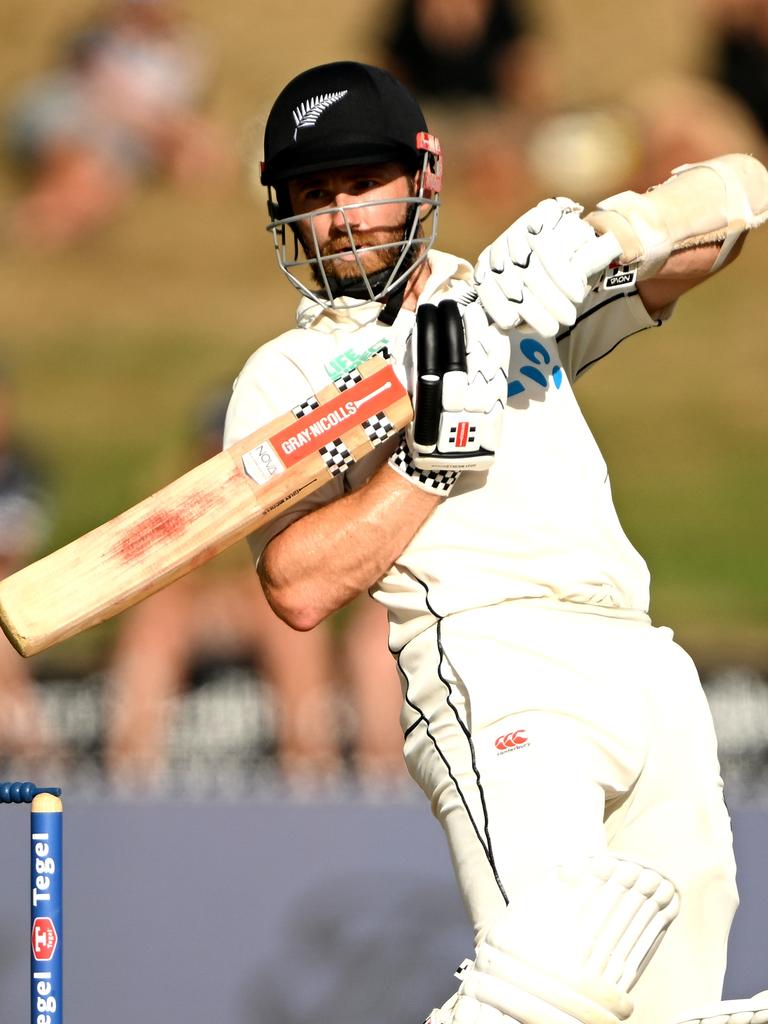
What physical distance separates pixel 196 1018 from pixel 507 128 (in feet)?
15.0

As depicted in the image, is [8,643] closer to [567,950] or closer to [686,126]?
[686,126]

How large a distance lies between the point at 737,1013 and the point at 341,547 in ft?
2.38

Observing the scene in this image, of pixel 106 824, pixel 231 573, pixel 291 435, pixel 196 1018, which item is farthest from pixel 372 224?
pixel 231 573

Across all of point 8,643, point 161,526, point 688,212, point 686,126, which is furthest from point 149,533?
point 686,126

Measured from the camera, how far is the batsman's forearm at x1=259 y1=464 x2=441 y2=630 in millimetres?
2002

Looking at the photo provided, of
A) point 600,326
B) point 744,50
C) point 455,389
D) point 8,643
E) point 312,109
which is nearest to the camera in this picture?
point 455,389

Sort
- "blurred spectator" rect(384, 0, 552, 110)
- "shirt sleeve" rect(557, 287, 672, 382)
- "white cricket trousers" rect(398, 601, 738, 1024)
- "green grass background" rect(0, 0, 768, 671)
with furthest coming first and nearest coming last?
"blurred spectator" rect(384, 0, 552, 110), "green grass background" rect(0, 0, 768, 671), "shirt sleeve" rect(557, 287, 672, 382), "white cricket trousers" rect(398, 601, 738, 1024)

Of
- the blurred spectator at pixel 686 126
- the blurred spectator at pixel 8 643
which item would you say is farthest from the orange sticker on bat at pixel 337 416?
the blurred spectator at pixel 686 126

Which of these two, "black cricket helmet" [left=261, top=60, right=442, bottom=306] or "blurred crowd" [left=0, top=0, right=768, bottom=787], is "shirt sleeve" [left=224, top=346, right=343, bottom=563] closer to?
"black cricket helmet" [left=261, top=60, right=442, bottom=306]

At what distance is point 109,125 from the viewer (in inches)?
259

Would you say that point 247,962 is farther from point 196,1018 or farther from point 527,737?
point 527,737

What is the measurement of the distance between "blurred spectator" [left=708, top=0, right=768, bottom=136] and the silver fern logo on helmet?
475cm

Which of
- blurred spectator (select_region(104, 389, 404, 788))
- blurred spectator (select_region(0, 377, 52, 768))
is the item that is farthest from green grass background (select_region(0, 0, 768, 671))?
blurred spectator (select_region(104, 389, 404, 788))

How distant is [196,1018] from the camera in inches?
117
